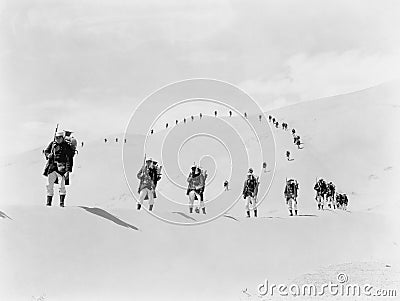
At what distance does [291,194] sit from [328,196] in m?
0.24

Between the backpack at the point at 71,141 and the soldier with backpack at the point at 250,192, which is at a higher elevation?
the backpack at the point at 71,141

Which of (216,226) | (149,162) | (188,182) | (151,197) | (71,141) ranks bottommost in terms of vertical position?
(216,226)

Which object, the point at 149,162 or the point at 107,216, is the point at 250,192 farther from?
the point at 107,216

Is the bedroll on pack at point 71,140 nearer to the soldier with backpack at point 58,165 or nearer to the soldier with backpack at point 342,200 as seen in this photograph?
the soldier with backpack at point 58,165

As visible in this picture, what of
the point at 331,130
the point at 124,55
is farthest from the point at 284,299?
the point at 124,55

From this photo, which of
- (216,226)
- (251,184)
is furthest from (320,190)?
(216,226)

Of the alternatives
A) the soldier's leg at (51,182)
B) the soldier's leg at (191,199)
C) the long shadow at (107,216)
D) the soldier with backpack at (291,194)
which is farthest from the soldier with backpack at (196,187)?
the soldier's leg at (51,182)

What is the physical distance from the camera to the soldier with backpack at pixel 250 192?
3.84m

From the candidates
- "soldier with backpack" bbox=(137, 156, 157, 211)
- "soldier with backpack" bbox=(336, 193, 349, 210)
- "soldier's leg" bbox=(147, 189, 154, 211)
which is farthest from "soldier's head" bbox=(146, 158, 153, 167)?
"soldier with backpack" bbox=(336, 193, 349, 210)

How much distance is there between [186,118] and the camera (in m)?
3.87

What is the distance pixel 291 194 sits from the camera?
388 centimetres

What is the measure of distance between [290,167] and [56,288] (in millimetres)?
1694

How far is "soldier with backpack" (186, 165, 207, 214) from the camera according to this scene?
3.81 meters

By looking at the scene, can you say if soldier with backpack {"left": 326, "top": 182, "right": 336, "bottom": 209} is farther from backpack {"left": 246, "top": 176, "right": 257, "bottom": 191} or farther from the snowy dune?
backpack {"left": 246, "top": 176, "right": 257, "bottom": 191}
